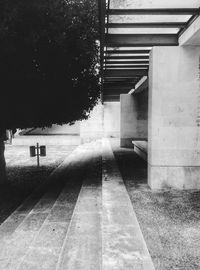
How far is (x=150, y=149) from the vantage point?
8.41 metres

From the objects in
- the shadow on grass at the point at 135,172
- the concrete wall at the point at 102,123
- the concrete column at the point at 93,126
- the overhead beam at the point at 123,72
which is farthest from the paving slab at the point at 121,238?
the concrete column at the point at 93,126

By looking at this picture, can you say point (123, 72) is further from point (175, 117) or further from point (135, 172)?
point (175, 117)

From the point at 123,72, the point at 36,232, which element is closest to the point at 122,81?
the point at 123,72

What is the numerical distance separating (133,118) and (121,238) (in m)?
17.7

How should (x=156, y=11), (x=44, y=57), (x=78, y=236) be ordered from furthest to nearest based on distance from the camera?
(x=44, y=57) → (x=156, y=11) → (x=78, y=236)

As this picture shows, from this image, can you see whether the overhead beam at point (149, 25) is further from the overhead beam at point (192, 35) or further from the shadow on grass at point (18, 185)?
the shadow on grass at point (18, 185)

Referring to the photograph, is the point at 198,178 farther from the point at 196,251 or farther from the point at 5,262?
the point at 5,262

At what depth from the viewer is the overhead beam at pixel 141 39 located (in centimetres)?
790

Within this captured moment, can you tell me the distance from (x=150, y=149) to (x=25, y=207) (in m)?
4.09

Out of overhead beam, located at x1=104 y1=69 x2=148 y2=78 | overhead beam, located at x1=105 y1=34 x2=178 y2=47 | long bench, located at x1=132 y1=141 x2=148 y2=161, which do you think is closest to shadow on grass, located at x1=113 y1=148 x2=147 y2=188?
long bench, located at x1=132 y1=141 x2=148 y2=161

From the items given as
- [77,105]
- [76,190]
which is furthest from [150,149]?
[77,105]

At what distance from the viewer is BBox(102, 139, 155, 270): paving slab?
3.83 m

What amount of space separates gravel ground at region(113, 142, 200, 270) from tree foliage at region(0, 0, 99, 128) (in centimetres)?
398

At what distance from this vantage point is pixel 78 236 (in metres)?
4.87
